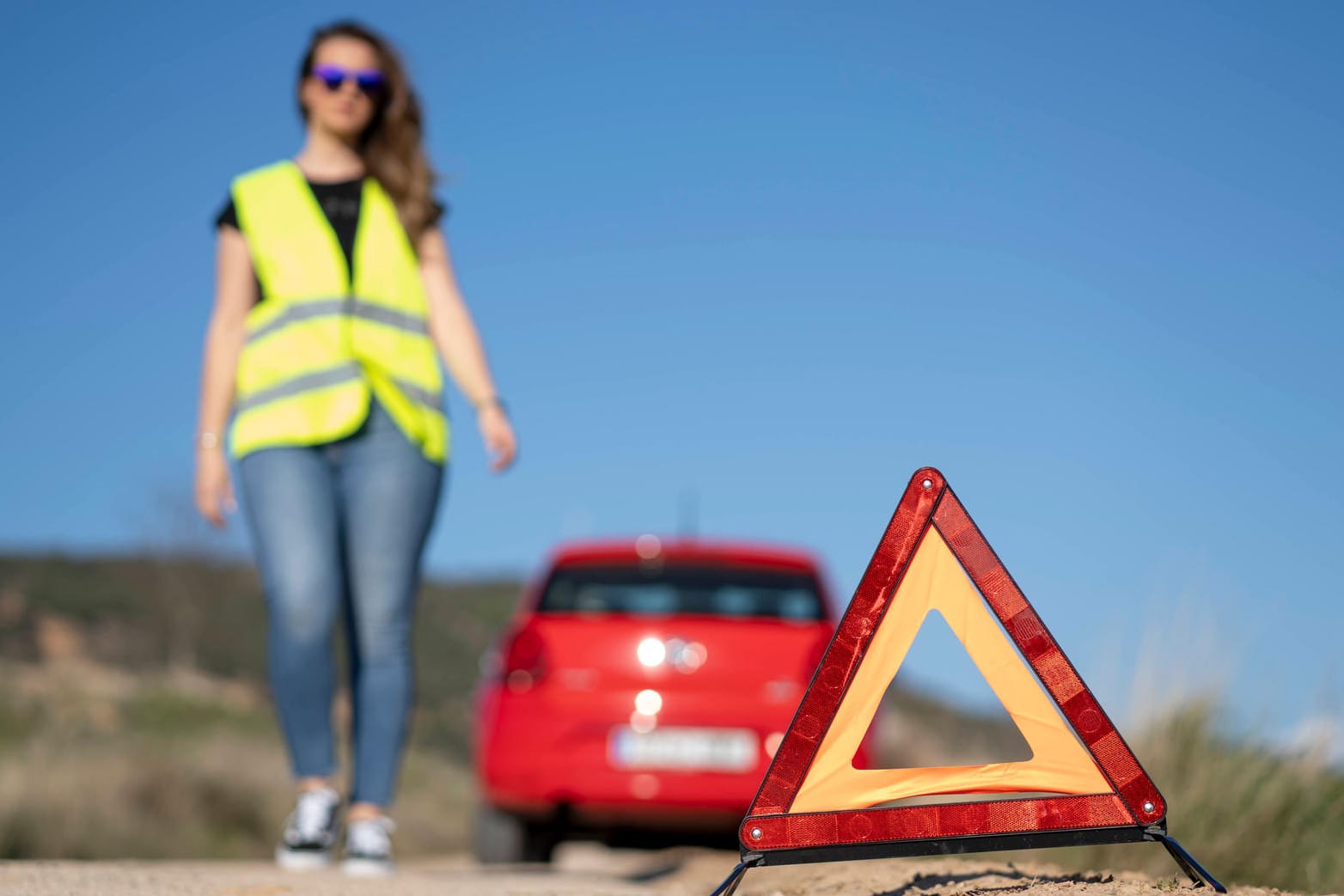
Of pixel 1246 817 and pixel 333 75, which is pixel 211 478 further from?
pixel 1246 817

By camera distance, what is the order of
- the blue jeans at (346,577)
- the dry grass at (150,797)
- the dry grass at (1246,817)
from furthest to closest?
1. the dry grass at (150,797)
2. the dry grass at (1246,817)
3. the blue jeans at (346,577)

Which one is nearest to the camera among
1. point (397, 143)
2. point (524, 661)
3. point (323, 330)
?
point (323, 330)

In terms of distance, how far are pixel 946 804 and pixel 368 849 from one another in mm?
2192

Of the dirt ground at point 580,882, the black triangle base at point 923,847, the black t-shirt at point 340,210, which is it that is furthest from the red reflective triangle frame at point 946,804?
the black t-shirt at point 340,210

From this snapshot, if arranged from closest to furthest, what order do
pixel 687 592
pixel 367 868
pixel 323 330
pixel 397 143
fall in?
pixel 367 868 < pixel 323 330 < pixel 397 143 < pixel 687 592

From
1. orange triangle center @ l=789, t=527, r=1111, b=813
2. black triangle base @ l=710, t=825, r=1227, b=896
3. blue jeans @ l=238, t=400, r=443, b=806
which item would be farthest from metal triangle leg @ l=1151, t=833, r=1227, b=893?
blue jeans @ l=238, t=400, r=443, b=806

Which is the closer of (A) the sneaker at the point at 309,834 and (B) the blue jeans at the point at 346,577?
(A) the sneaker at the point at 309,834

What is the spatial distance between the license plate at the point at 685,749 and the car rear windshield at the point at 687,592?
558mm

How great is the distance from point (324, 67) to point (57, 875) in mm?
2624

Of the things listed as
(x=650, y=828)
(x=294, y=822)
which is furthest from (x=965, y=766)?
(x=650, y=828)

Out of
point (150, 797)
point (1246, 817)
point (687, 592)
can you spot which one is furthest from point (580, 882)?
point (150, 797)

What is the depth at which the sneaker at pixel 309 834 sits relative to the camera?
4.40 meters

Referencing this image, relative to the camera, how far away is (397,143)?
4973 millimetres

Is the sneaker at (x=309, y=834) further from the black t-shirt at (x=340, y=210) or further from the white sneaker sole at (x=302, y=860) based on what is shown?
the black t-shirt at (x=340, y=210)
